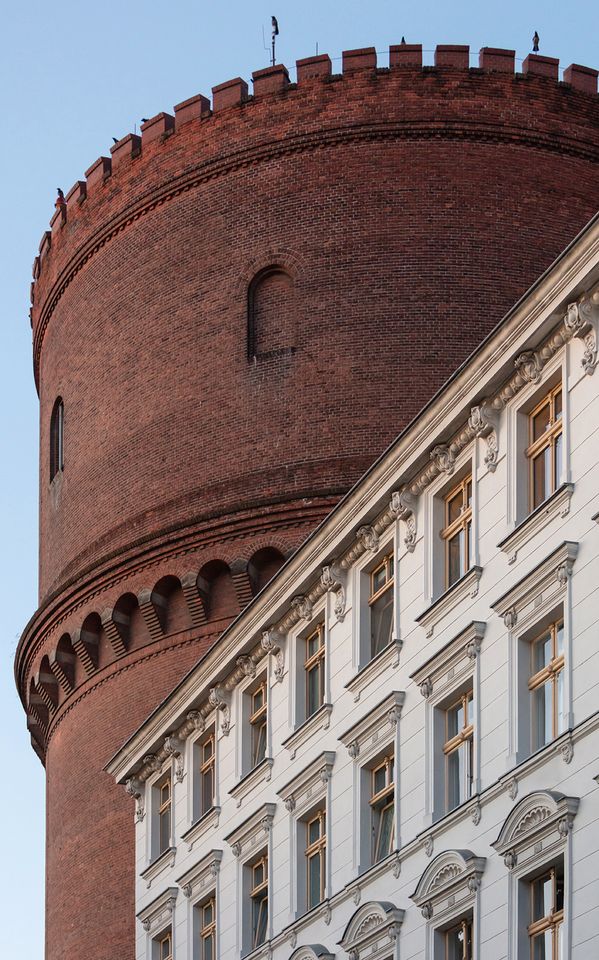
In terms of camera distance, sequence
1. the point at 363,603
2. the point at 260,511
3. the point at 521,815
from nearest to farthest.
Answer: the point at 521,815 → the point at 363,603 → the point at 260,511

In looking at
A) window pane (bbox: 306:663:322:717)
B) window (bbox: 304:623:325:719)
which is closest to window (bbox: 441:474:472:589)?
window (bbox: 304:623:325:719)

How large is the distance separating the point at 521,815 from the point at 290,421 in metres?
14.0

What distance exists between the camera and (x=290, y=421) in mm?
33500

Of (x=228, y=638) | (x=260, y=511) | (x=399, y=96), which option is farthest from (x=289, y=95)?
(x=228, y=638)

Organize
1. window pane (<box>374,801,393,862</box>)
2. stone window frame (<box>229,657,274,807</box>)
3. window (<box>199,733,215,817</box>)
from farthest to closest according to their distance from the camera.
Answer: window (<box>199,733,215,817</box>) → stone window frame (<box>229,657,274,807</box>) → window pane (<box>374,801,393,862</box>)

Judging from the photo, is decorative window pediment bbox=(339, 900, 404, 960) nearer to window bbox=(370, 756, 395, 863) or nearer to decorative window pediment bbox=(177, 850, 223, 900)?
window bbox=(370, 756, 395, 863)

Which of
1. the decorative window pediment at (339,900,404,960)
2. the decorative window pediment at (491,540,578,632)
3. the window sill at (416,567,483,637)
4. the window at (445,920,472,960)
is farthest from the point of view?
the decorative window pediment at (339,900,404,960)

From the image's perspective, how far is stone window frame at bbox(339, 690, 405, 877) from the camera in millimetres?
23672

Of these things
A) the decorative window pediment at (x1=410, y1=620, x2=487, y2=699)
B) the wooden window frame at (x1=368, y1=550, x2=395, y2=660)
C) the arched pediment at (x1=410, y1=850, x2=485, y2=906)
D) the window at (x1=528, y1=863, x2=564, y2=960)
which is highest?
the wooden window frame at (x1=368, y1=550, x2=395, y2=660)

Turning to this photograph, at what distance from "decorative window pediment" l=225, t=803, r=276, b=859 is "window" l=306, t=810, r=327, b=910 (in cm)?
87

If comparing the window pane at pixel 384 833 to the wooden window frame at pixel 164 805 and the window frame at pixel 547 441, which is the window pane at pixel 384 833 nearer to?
the window frame at pixel 547 441

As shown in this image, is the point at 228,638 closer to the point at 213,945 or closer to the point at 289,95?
the point at 213,945

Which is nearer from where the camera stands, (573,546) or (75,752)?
(573,546)

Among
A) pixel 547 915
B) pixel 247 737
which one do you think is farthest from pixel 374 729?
pixel 547 915
